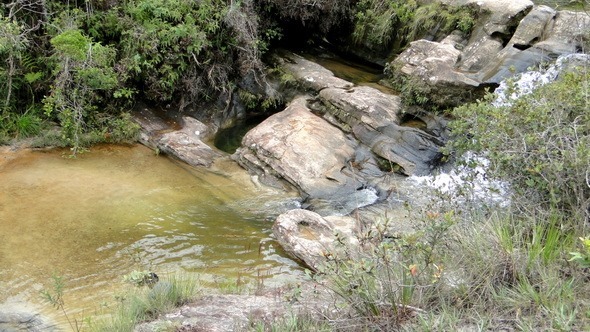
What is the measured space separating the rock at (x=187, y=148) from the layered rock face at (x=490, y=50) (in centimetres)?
317

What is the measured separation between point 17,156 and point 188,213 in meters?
2.60

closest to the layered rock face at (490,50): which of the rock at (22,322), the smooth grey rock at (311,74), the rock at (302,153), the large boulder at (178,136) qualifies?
the smooth grey rock at (311,74)

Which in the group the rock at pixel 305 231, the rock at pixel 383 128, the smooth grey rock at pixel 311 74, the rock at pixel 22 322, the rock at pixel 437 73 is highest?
the rock at pixel 437 73

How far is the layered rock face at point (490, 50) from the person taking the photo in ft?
28.0

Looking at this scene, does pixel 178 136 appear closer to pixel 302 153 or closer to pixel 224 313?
pixel 302 153

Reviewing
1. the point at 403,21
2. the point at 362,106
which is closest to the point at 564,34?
the point at 403,21

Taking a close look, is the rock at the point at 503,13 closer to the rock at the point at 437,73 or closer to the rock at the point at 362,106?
the rock at the point at 437,73

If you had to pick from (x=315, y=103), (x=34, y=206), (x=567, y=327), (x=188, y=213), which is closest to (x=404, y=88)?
(x=315, y=103)

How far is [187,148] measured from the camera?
842 cm

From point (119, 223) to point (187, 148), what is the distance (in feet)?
6.72

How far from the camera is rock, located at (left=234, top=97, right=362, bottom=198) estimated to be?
305 inches

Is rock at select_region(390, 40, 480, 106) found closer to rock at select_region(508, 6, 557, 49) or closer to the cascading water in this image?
the cascading water

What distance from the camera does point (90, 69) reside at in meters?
8.19

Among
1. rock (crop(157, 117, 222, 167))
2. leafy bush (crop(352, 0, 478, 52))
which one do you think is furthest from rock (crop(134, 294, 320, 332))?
leafy bush (crop(352, 0, 478, 52))
